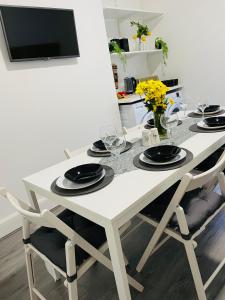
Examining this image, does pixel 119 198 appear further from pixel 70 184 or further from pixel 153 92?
pixel 153 92

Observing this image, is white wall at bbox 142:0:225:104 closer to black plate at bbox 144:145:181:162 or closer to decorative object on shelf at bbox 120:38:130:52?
decorative object on shelf at bbox 120:38:130:52

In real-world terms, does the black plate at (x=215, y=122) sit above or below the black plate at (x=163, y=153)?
above

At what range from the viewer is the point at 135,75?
13.5 feet

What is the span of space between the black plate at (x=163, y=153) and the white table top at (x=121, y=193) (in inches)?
4.0

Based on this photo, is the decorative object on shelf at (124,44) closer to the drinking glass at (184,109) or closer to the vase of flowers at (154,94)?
the drinking glass at (184,109)

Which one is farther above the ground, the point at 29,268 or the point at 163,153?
the point at 163,153

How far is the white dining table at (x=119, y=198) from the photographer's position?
3.20ft

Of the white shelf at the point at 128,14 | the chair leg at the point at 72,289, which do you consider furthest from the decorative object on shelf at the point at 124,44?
the chair leg at the point at 72,289

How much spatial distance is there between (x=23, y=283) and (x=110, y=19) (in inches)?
140

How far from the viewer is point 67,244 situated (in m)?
1.08

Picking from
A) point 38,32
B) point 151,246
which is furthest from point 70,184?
point 38,32

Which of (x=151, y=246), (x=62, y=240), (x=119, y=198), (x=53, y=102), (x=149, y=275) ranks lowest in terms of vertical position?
(x=149, y=275)

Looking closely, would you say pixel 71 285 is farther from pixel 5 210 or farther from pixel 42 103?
pixel 42 103

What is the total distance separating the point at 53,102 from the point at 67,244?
5.71 ft
